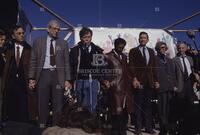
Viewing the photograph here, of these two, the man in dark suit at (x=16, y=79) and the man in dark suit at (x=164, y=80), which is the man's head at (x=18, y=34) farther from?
the man in dark suit at (x=164, y=80)

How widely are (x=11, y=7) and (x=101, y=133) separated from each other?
9.64 ft

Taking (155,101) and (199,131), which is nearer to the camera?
(199,131)

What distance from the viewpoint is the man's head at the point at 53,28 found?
4125 mm

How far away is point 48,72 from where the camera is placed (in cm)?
405

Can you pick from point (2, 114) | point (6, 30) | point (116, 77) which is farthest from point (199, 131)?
point (6, 30)

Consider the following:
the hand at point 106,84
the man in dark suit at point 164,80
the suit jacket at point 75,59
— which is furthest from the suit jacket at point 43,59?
the man in dark suit at point 164,80

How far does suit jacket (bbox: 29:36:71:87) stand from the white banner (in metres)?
0.60

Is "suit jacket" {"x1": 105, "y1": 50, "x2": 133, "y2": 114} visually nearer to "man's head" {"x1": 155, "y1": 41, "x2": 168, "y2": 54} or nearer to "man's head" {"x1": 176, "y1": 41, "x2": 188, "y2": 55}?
"man's head" {"x1": 155, "y1": 41, "x2": 168, "y2": 54}

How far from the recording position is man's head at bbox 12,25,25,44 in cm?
Result: 413

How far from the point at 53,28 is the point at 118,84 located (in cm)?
90

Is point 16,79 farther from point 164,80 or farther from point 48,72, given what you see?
point 164,80

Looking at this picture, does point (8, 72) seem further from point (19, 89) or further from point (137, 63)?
point (137, 63)

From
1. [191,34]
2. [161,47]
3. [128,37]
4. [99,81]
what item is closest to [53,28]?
[99,81]

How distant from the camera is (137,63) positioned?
14.4 feet
